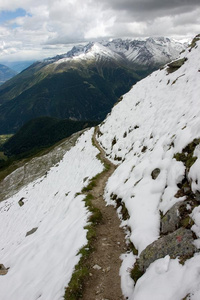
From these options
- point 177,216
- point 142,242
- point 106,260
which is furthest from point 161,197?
point 106,260

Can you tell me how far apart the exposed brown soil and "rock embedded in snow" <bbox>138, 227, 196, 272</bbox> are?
2.27 meters

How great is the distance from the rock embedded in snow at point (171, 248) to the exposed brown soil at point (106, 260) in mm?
2265

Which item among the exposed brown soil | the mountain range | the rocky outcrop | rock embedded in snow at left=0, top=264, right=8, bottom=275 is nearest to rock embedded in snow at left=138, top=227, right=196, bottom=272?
the mountain range

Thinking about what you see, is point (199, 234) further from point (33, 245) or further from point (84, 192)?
point (84, 192)

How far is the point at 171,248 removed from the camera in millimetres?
10891

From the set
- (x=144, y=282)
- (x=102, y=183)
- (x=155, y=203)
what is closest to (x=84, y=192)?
(x=102, y=183)

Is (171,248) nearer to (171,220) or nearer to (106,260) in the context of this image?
(171,220)

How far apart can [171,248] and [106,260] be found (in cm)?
548

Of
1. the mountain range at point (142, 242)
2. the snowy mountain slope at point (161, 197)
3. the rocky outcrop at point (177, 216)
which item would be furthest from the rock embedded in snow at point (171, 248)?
the rocky outcrop at point (177, 216)

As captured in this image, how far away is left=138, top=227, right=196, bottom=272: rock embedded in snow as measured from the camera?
10266 millimetres

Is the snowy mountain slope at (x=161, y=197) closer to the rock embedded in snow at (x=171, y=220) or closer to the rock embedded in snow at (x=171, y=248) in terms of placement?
the rock embedded in snow at (x=171, y=248)

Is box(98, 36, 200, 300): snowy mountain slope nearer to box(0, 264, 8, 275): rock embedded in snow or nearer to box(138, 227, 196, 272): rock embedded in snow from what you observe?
box(138, 227, 196, 272): rock embedded in snow

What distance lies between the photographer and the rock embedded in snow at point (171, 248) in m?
10.3

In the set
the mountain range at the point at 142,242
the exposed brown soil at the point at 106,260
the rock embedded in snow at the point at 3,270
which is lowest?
the rock embedded in snow at the point at 3,270
